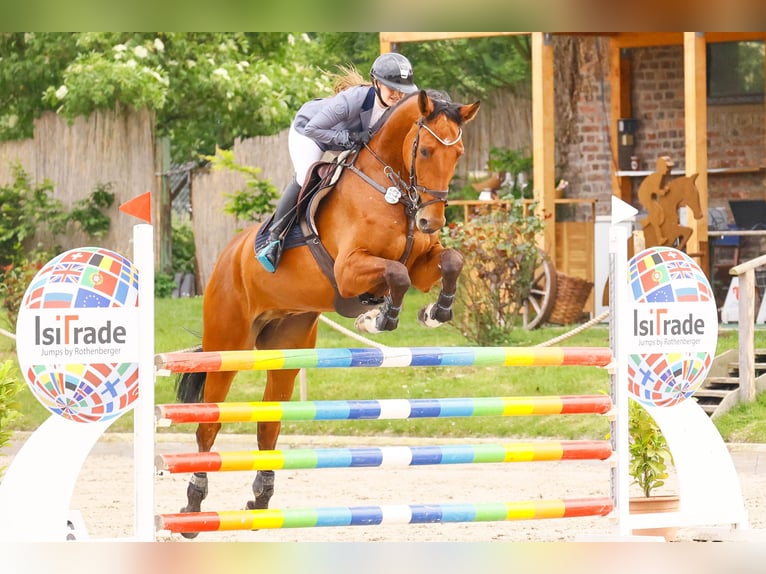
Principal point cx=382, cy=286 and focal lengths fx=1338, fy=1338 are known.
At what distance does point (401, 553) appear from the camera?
4137 millimetres

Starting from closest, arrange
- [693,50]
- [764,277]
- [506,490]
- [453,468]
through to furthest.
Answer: [506,490], [453,468], [693,50], [764,277]

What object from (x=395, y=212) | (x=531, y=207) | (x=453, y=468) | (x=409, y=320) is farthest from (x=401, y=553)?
(x=409, y=320)

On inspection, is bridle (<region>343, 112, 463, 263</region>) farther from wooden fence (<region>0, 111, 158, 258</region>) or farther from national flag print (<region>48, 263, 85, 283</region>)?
wooden fence (<region>0, 111, 158, 258</region>)

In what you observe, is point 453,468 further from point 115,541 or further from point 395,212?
point 115,541

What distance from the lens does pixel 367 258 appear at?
464cm

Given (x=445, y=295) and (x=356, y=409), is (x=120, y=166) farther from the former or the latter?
(x=356, y=409)

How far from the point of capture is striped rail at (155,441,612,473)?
3971 mm

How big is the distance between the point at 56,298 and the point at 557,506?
165 cm

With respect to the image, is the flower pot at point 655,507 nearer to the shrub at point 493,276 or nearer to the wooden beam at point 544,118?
the shrub at point 493,276

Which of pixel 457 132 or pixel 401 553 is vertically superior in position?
pixel 457 132

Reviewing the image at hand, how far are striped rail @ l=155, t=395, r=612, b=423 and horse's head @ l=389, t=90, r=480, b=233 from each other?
2.12 ft

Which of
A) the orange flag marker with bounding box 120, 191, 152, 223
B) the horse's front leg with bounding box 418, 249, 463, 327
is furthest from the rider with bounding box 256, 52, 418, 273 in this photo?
the orange flag marker with bounding box 120, 191, 152, 223

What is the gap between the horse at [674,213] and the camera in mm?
8891

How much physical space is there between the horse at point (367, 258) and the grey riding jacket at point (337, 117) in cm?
12
